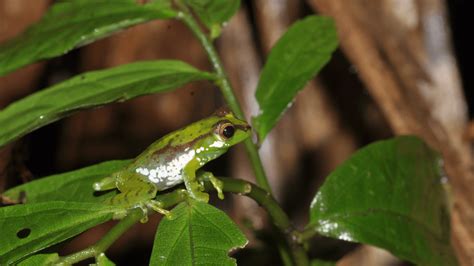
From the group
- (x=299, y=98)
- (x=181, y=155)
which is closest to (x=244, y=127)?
(x=181, y=155)

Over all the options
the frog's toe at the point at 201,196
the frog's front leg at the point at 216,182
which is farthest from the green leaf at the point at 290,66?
the frog's toe at the point at 201,196

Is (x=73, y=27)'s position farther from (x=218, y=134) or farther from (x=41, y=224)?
(x=41, y=224)

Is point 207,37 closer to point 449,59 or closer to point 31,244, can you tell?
point 31,244

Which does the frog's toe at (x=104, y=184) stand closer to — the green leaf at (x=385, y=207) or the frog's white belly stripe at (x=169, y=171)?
the frog's white belly stripe at (x=169, y=171)

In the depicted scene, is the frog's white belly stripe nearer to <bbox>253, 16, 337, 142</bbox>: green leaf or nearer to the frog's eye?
the frog's eye

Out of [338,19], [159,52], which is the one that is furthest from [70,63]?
[338,19]
